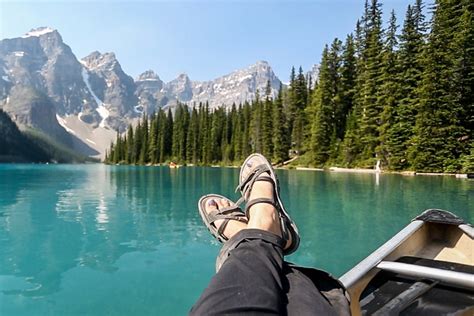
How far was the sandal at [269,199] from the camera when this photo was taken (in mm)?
1965

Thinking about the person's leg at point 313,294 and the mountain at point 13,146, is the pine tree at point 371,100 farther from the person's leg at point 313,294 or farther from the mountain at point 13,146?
the mountain at point 13,146

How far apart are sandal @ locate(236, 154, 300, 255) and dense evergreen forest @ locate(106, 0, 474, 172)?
Result: 2174cm

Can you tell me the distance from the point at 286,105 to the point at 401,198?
122 ft

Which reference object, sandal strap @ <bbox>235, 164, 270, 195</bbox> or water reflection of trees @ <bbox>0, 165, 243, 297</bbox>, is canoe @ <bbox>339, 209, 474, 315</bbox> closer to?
sandal strap @ <bbox>235, 164, 270, 195</bbox>

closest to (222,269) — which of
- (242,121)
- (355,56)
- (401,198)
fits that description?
(401,198)

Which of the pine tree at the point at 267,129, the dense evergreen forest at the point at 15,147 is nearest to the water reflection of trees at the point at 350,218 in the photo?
the pine tree at the point at 267,129

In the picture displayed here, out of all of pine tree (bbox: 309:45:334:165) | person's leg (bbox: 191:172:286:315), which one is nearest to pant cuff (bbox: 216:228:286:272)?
person's leg (bbox: 191:172:286:315)

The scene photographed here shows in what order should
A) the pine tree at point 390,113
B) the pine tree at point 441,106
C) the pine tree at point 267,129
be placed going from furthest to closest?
the pine tree at point 267,129 < the pine tree at point 390,113 < the pine tree at point 441,106

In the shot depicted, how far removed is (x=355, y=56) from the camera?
38.1 metres

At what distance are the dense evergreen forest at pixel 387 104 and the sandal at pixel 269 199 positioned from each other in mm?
21740

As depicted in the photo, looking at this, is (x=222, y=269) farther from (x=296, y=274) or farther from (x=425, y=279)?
(x=425, y=279)

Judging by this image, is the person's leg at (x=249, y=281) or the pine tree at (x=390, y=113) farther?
the pine tree at (x=390, y=113)

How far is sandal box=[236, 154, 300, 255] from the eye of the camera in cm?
196

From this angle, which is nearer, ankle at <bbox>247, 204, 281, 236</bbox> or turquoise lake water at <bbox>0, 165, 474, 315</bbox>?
ankle at <bbox>247, 204, 281, 236</bbox>
